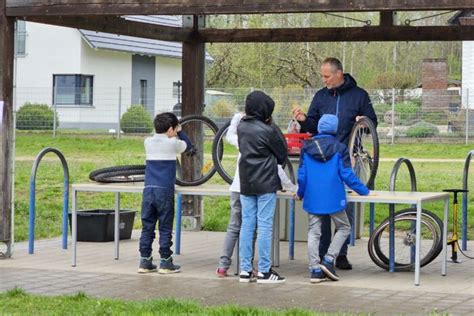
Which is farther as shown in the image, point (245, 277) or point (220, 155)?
point (220, 155)

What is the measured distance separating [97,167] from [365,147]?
1268cm

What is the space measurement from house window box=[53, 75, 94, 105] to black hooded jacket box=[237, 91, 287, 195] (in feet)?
106

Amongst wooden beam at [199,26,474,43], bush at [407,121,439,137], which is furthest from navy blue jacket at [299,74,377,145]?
bush at [407,121,439,137]

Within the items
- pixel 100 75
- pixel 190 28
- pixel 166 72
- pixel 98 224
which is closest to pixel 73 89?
pixel 100 75

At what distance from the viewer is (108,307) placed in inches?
339

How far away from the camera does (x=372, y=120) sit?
1158 centimetres

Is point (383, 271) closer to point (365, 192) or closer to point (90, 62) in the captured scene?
point (365, 192)

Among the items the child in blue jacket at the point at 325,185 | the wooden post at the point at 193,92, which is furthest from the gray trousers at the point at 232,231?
the wooden post at the point at 193,92

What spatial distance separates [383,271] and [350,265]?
362mm

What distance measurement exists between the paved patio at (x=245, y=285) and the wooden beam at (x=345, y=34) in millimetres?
3149

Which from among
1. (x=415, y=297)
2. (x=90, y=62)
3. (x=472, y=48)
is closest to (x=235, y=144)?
(x=415, y=297)

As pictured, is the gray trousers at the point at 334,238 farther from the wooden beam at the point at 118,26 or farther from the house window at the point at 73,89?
the house window at the point at 73,89

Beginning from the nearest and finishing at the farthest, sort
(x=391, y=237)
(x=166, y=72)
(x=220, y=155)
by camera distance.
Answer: (x=391, y=237)
(x=220, y=155)
(x=166, y=72)

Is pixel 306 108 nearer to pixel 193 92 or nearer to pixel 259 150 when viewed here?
pixel 193 92
